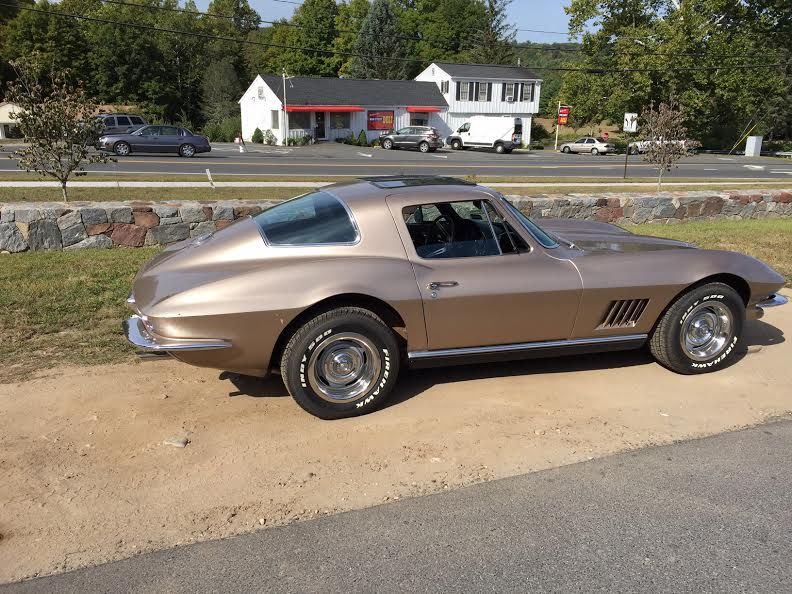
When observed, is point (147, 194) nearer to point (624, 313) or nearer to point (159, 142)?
point (624, 313)

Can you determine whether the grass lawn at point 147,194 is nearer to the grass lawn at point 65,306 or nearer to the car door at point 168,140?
the grass lawn at point 65,306

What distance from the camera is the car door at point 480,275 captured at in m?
4.08

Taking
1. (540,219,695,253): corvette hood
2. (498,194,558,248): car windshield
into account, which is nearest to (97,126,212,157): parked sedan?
(540,219,695,253): corvette hood

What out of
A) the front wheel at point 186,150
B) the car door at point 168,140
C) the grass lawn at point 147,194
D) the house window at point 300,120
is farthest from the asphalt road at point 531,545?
the house window at point 300,120

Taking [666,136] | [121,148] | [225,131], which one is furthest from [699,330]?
[225,131]

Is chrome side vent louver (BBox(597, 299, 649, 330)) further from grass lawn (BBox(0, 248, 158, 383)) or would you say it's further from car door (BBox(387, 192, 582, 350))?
grass lawn (BBox(0, 248, 158, 383))

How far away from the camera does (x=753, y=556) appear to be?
2.75 metres

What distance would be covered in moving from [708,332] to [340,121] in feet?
149

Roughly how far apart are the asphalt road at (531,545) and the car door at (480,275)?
106 centimetres

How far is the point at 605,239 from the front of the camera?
5.03 metres

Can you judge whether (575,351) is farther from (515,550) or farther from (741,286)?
(515,550)

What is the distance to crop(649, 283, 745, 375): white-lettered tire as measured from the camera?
458 cm

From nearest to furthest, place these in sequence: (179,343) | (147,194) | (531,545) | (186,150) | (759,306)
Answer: (531,545)
(179,343)
(759,306)
(147,194)
(186,150)

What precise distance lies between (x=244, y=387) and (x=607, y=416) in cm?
240
